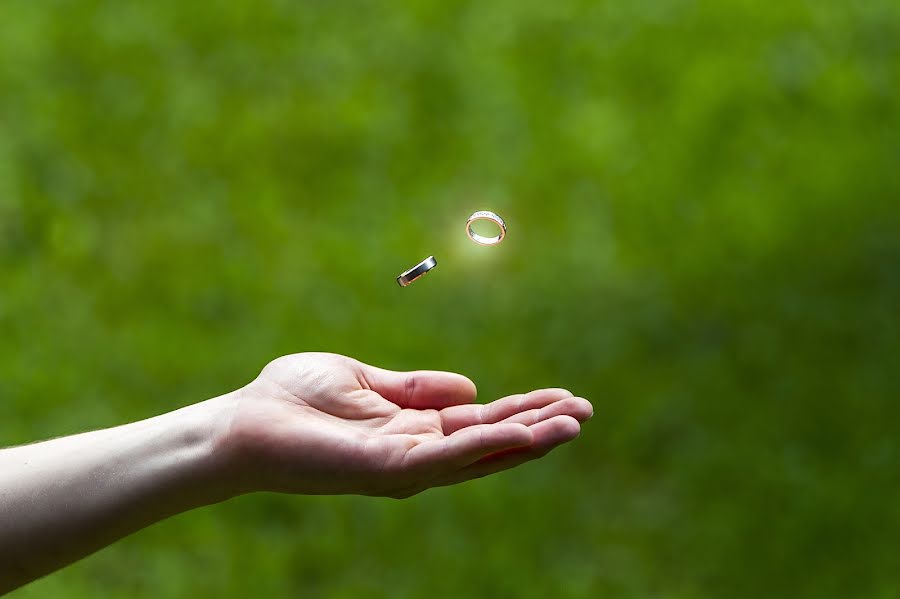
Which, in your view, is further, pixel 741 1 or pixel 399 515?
pixel 741 1

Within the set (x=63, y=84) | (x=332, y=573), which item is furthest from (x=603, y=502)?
(x=63, y=84)

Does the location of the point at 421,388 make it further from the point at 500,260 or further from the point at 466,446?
the point at 500,260

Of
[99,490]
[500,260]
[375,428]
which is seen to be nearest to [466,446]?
[375,428]

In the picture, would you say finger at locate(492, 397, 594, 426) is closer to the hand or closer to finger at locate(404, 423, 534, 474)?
the hand

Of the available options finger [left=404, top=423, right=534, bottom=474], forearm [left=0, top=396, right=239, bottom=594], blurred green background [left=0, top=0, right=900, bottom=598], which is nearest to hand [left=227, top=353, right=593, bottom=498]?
finger [left=404, top=423, right=534, bottom=474]

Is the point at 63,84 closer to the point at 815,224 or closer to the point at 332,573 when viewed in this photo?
the point at 332,573

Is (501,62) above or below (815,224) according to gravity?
above
